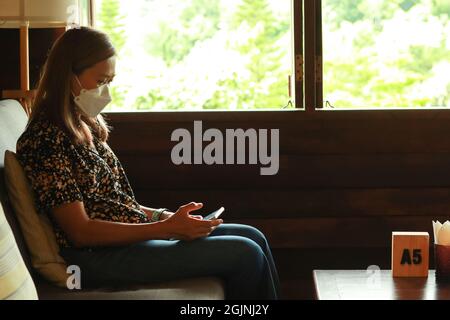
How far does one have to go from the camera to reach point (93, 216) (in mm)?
2150

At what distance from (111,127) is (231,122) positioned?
468mm

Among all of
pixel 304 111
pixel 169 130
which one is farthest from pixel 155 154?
pixel 304 111

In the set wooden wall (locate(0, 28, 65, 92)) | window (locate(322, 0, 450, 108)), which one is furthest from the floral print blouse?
window (locate(322, 0, 450, 108))

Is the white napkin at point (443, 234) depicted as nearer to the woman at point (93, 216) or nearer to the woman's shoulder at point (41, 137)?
the woman at point (93, 216)

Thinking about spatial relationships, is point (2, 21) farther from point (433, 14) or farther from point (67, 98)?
point (433, 14)

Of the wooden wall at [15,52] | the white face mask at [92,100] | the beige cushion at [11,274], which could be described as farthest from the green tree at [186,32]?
the beige cushion at [11,274]

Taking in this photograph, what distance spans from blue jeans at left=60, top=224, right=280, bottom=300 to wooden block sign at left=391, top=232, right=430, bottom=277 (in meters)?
0.35

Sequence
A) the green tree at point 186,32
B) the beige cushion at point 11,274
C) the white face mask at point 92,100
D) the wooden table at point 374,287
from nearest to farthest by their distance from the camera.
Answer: the beige cushion at point 11,274, the wooden table at point 374,287, the white face mask at point 92,100, the green tree at point 186,32

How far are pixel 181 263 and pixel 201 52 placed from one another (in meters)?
1.31

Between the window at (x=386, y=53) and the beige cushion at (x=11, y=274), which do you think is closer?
the beige cushion at (x=11, y=274)

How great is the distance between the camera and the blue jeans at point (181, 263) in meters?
2.09

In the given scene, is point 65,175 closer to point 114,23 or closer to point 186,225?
point 186,225

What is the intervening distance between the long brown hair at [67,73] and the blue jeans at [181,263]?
324 millimetres

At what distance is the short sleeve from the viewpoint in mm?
2020
